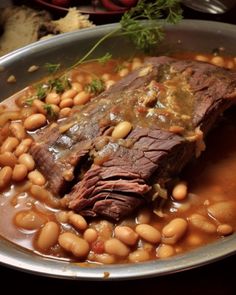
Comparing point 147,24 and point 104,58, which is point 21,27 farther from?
point 147,24

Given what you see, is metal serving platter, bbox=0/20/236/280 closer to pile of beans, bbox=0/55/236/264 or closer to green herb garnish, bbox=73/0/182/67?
green herb garnish, bbox=73/0/182/67

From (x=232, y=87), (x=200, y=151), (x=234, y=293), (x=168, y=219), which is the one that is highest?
(x=232, y=87)

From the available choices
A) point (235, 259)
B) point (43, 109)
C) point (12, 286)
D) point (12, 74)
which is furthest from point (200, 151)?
point (12, 74)

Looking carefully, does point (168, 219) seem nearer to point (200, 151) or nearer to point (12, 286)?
point (200, 151)

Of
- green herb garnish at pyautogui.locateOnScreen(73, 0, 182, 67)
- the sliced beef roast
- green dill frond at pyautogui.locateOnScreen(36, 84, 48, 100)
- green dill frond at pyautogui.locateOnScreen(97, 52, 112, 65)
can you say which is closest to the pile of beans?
the sliced beef roast

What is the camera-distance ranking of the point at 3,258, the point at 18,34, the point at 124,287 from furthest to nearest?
1. the point at 18,34
2. the point at 124,287
3. the point at 3,258

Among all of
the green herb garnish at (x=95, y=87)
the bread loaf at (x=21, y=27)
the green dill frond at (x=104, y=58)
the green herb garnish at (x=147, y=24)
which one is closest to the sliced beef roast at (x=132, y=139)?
the green herb garnish at (x=95, y=87)
